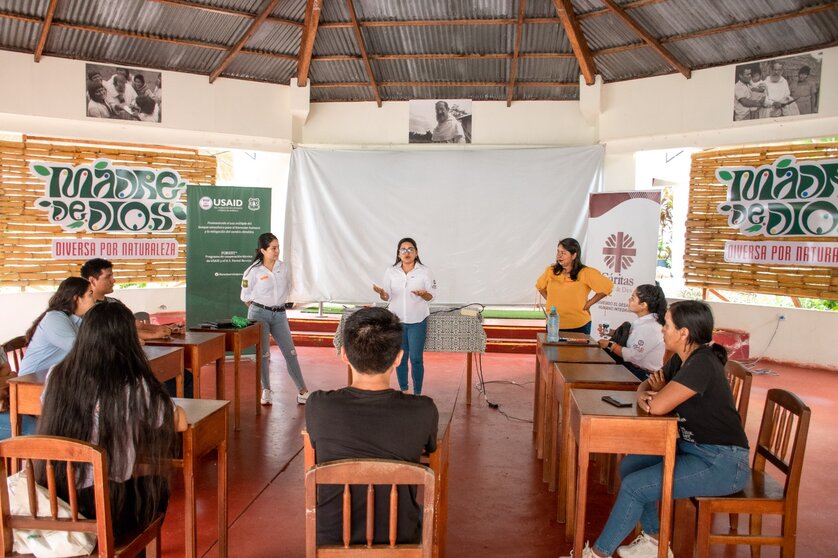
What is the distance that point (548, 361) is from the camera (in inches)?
160

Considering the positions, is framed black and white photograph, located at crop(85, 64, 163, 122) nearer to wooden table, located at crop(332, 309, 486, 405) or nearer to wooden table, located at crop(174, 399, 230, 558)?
wooden table, located at crop(332, 309, 486, 405)

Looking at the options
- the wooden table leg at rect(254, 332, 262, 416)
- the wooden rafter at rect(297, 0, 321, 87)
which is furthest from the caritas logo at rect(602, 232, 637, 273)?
the wooden rafter at rect(297, 0, 321, 87)

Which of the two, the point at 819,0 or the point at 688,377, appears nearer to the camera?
the point at 688,377

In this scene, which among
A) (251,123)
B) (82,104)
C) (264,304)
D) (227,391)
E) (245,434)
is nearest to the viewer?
(245,434)

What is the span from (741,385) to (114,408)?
9.53 ft

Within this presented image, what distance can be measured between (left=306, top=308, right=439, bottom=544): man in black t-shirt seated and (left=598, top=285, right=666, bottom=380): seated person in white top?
2.48m

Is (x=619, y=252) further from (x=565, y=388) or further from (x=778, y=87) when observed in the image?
(x=565, y=388)

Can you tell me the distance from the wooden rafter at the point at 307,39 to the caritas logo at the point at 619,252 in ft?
13.9

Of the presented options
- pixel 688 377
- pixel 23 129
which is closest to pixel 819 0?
pixel 688 377

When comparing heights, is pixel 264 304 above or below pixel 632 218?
below

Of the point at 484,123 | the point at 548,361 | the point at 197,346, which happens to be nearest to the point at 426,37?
the point at 484,123

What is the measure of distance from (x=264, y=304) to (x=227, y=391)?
115cm

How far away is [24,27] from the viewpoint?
7238 mm

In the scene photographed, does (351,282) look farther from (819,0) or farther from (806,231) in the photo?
(819,0)
